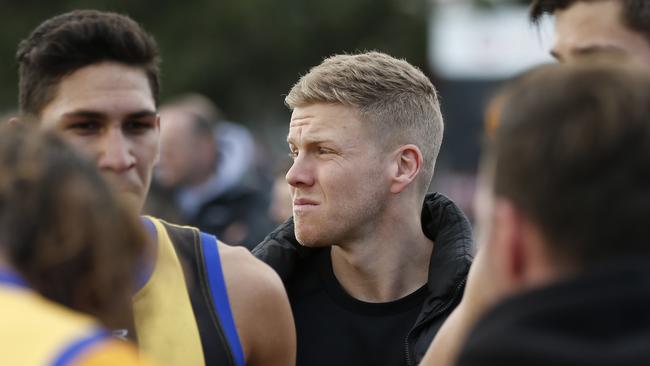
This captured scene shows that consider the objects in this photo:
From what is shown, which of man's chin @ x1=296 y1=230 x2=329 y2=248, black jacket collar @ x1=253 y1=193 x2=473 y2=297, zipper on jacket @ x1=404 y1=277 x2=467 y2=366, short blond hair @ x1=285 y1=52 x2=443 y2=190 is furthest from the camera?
short blond hair @ x1=285 y1=52 x2=443 y2=190

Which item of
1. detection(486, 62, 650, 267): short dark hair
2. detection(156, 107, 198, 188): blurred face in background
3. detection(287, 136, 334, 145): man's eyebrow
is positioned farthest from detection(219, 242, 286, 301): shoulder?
detection(156, 107, 198, 188): blurred face in background

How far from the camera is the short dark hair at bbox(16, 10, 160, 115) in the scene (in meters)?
3.74

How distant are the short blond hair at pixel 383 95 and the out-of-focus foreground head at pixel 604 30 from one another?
100 cm

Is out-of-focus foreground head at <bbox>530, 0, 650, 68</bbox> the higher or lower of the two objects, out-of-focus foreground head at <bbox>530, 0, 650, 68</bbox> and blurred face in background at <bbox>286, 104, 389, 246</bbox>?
the higher

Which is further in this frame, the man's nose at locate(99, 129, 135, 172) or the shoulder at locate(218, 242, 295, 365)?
the man's nose at locate(99, 129, 135, 172)

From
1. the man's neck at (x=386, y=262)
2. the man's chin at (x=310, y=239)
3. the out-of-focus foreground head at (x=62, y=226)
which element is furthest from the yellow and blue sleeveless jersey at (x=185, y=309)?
the out-of-focus foreground head at (x=62, y=226)

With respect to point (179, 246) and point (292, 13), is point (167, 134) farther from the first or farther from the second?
point (292, 13)

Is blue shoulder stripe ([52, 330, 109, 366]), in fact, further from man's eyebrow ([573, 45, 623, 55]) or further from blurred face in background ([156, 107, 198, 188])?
blurred face in background ([156, 107, 198, 188])

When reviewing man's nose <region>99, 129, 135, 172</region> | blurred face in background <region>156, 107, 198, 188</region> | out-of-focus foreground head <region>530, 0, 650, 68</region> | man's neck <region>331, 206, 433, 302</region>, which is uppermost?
out-of-focus foreground head <region>530, 0, 650, 68</region>

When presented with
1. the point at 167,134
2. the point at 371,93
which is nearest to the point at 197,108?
the point at 167,134

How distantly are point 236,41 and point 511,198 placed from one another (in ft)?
64.1

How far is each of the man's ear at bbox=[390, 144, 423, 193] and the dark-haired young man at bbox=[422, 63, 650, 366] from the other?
182 centimetres

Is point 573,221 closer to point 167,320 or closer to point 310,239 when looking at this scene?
point 167,320

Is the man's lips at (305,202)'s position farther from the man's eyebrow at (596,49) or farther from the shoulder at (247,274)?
the man's eyebrow at (596,49)
